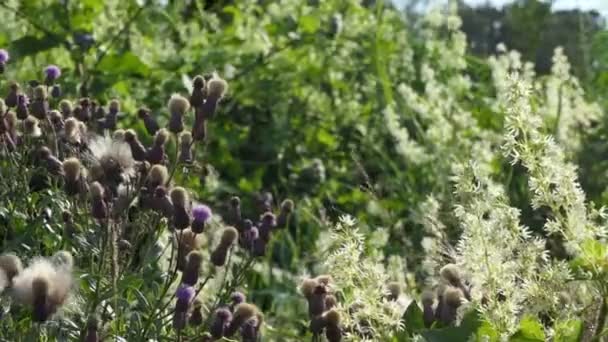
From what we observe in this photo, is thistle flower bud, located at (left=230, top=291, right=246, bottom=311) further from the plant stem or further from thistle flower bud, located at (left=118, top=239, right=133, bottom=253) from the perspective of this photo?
the plant stem

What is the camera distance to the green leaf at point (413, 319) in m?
1.85

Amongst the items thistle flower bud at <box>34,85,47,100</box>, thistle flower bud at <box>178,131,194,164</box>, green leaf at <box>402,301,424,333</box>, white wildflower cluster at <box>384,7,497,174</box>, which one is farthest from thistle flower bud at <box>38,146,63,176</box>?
white wildflower cluster at <box>384,7,497,174</box>

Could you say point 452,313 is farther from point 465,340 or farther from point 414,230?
point 414,230

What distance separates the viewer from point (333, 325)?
1.79 metres

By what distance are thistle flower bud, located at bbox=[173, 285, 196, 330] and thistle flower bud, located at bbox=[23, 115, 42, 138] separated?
25.0 inches

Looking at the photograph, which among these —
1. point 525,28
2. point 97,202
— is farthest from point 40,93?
point 525,28

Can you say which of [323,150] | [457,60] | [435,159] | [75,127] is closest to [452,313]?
[75,127]

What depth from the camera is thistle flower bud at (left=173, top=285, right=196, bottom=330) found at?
180 cm

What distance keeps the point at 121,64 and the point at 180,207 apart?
232cm

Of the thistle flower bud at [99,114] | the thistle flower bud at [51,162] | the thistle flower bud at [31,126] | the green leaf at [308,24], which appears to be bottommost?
the thistle flower bud at [51,162]

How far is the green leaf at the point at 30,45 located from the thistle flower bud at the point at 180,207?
2.02 m

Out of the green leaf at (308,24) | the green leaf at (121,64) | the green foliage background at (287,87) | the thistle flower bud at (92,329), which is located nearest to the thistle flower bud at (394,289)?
the thistle flower bud at (92,329)

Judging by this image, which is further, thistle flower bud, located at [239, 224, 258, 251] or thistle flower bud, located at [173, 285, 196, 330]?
thistle flower bud, located at [239, 224, 258, 251]

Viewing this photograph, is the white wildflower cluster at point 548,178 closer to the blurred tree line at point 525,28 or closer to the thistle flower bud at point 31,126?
the thistle flower bud at point 31,126
